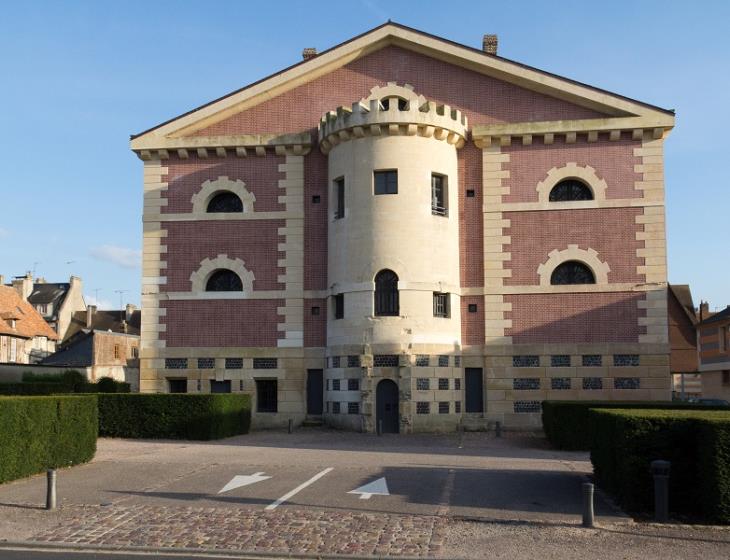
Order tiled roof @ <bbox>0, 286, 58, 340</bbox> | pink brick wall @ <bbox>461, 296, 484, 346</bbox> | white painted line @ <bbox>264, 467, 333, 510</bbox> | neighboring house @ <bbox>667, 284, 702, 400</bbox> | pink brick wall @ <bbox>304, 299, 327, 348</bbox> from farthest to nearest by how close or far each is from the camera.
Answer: neighboring house @ <bbox>667, 284, 702, 400</bbox> → tiled roof @ <bbox>0, 286, 58, 340</bbox> → pink brick wall @ <bbox>304, 299, 327, 348</bbox> → pink brick wall @ <bbox>461, 296, 484, 346</bbox> → white painted line @ <bbox>264, 467, 333, 510</bbox>

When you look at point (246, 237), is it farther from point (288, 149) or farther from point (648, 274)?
point (648, 274)

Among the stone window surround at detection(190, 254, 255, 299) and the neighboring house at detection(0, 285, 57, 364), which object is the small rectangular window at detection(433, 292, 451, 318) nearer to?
the stone window surround at detection(190, 254, 255, 299)

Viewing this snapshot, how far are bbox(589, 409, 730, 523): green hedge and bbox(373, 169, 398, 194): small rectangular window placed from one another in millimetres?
16716

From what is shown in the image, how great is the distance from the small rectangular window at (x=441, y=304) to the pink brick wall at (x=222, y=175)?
7180mm

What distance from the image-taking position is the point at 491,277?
95.9 feet

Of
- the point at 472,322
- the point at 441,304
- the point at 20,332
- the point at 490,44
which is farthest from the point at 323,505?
the point at 20,332

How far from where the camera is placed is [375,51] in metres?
30.9

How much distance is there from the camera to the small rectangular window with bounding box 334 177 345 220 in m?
29.6

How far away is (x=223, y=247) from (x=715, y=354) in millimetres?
34322

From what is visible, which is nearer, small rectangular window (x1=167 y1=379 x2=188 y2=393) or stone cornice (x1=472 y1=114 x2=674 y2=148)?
stone cornice (x1=472 y1=114 x2=674 y2=148)

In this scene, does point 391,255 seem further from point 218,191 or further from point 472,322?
point 218,191

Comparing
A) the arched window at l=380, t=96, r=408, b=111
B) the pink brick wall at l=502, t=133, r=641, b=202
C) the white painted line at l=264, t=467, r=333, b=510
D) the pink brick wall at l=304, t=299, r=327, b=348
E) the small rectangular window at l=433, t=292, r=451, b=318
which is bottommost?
the white painted line at l=264, t=467, r=333, b=510

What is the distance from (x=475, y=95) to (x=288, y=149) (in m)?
7.48

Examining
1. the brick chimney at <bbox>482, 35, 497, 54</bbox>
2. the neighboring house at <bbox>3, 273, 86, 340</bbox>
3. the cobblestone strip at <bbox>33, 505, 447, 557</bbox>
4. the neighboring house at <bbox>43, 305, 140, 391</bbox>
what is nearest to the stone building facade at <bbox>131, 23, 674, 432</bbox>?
the brick chimney at <bbox>482, 35, 497, 54</bbox>
